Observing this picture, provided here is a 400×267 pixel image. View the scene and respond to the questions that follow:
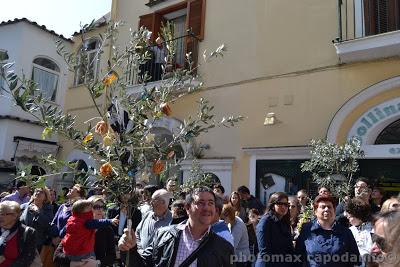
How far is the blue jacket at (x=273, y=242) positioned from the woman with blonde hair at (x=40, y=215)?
10.1 ft

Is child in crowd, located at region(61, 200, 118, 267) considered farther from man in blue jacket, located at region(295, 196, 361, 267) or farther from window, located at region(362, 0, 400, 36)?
window, located at region(362, 0, 400, 36)

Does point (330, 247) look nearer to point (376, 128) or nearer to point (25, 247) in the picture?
point (25, 247)

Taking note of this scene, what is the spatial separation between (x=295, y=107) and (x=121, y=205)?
6.78 metres

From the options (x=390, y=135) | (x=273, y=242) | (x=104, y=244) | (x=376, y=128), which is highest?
(x=376, y=128)

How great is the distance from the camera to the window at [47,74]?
13.8 m

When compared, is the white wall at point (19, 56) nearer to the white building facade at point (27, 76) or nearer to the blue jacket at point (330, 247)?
the white building facade at point (27, 76)

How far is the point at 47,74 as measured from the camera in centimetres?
1419

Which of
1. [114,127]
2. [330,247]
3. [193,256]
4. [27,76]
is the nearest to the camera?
[114,127]

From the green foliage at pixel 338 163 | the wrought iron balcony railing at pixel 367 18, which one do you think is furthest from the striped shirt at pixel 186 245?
the wrought iron balcony railing at pixel 367 18

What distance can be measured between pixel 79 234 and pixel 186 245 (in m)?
2.57

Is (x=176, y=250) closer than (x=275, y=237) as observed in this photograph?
Yes

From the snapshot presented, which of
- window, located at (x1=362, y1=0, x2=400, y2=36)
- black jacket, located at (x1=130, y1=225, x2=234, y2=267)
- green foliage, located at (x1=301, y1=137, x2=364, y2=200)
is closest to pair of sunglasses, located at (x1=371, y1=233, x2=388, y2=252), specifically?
black jacket, located at (x1=130, y1=225, x2=234, y2=267)

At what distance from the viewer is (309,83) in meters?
8.66

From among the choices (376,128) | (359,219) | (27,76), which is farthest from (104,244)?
(27,76)
